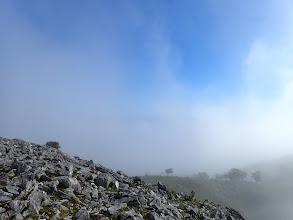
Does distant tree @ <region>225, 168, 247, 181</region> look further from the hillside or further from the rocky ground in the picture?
the rocky ground

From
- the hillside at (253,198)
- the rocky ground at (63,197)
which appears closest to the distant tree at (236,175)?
the hillside at (253,198)

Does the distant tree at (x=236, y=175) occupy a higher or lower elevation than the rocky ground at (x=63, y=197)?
higher

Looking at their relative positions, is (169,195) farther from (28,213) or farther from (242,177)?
(242,177)

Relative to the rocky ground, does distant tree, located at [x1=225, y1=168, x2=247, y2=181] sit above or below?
above

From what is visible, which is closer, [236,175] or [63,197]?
[63,197]

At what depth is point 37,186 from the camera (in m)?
15.7

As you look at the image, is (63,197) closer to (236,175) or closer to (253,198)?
(253,198)

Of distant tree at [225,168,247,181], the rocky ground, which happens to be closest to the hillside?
distant tree at [225,168,247,181]

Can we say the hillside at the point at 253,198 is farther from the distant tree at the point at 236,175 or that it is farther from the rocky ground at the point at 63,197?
the rocky ground at the point at 63,197

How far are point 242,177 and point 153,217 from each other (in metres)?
179

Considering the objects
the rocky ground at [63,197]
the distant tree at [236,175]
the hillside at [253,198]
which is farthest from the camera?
the distant tree at [236,175]

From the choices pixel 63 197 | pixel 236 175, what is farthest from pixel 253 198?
pixel 63 197

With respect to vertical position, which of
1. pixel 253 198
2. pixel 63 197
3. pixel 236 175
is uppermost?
pixel 236 175

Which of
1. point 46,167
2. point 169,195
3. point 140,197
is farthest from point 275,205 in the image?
point 46,167
